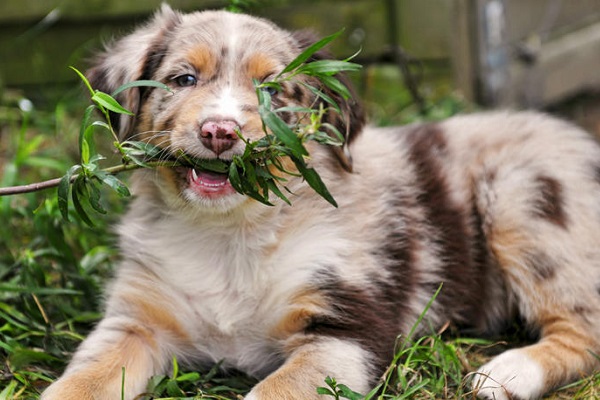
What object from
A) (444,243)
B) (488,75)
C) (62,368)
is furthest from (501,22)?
(62,368)

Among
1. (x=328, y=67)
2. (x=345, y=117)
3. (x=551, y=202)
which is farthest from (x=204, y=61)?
(x=551, y=202)

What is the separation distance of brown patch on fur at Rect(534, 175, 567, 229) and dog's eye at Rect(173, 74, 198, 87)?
162cm

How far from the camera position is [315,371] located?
3.15 meters

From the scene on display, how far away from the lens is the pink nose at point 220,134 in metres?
3.00

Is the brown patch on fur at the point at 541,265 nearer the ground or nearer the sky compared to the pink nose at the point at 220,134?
nearer the ground

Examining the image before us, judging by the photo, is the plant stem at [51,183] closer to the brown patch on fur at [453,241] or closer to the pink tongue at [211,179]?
the pink tongue at [211,179]

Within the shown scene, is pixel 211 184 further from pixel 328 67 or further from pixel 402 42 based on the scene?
pixel 402 42

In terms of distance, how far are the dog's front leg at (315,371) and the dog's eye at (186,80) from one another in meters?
1.12

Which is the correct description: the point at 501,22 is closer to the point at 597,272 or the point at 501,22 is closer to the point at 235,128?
the point at 597,272

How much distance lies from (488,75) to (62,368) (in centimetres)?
→ 418

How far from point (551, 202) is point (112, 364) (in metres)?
2.02

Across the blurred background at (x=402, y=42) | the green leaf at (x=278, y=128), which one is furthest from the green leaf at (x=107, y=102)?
the blurred background at (x=402, y=42)

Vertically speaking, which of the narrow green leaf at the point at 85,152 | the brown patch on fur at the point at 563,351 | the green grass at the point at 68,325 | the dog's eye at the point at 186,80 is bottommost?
the brown patch on fur at the point at 563,351

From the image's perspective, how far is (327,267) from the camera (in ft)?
11.4
